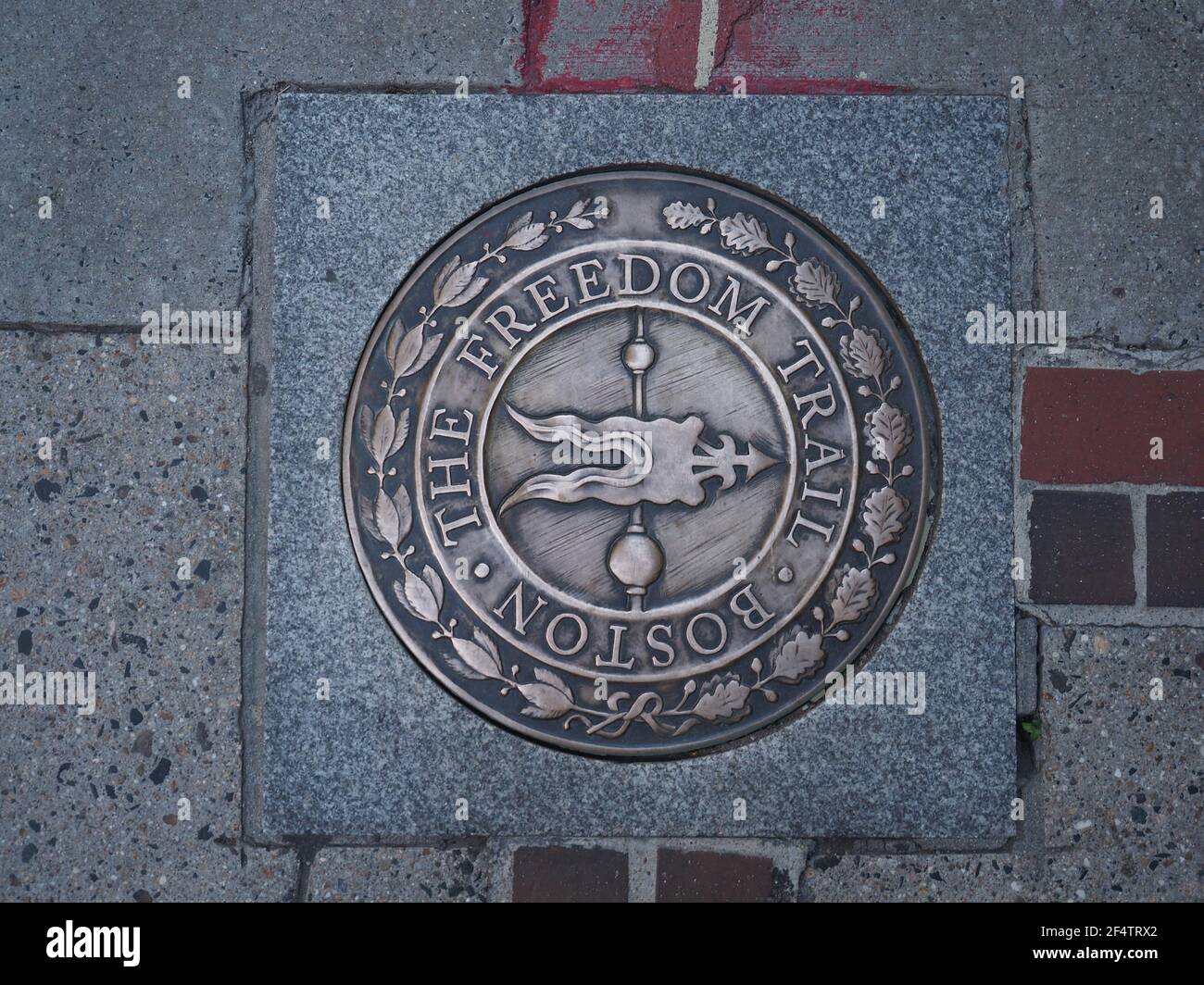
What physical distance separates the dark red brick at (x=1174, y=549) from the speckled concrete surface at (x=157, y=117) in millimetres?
1985

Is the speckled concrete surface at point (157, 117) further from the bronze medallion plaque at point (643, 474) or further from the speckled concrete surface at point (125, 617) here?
the bronze medallion plaque at point (643, 474)

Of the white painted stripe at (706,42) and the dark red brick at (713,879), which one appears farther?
the white painted stripe at (706,42)

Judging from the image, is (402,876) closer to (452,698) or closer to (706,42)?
(452,698)

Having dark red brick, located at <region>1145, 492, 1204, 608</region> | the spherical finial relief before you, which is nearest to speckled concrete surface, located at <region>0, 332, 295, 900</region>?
the spherical finial relief

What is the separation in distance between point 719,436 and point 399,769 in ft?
3.71

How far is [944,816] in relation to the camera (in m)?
2.19

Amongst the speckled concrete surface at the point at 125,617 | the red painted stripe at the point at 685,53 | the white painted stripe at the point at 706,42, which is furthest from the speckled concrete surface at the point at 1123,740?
the speckled concrete surface at the point at 125,617

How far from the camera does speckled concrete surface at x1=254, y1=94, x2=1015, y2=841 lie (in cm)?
219

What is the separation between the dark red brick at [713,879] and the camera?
2.19 meters

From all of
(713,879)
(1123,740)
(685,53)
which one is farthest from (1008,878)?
(685,53)

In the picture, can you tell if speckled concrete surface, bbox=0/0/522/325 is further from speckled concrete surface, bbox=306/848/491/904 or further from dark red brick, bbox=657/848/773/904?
dark red brick, bbox=657/848/773/904

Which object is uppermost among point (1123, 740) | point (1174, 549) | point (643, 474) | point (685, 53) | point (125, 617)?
point (685, 53)

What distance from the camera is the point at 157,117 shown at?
2.32 m

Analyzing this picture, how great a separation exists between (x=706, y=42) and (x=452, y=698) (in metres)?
1.78
